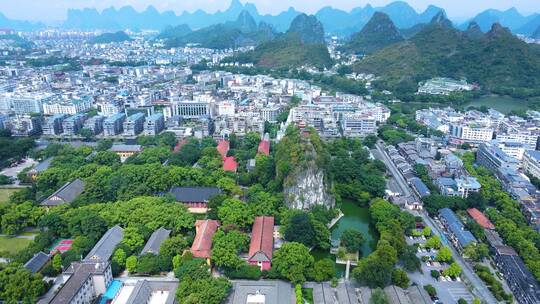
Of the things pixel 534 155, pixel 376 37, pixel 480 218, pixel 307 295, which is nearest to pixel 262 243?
pixel 307 295

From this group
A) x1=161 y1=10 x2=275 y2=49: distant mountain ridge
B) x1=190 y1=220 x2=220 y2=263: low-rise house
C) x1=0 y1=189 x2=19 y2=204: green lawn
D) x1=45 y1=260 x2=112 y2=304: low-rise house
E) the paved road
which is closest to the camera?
x1=45 y1=260 x2=112 y2=304: low-rise house

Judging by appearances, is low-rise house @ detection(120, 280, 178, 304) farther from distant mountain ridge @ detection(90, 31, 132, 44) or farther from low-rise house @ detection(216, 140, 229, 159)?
distant mountain ridge @ detection(90, 31, 132, 44)

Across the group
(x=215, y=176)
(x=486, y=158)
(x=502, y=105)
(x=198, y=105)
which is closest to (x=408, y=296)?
(x=215, y=176)

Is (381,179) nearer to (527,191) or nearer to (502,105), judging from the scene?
(527,191)

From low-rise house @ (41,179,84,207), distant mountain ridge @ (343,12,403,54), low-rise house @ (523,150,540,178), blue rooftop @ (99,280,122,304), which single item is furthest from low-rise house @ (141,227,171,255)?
distant mountain ridge @ (343,12,403,54)

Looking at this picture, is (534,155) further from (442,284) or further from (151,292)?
(151,292)
